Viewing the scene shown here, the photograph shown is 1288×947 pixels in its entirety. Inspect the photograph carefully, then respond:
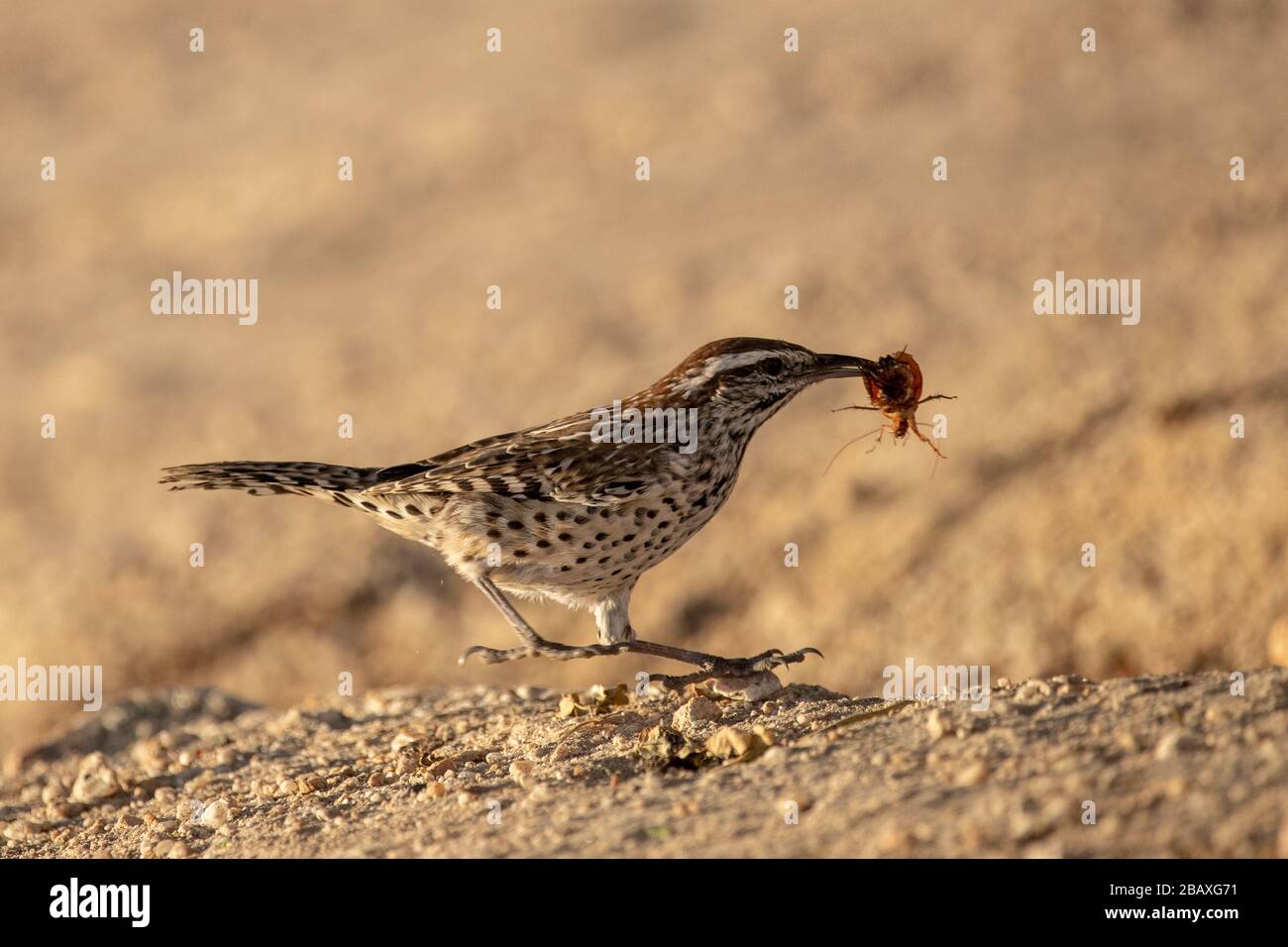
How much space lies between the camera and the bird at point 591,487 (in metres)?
6.26

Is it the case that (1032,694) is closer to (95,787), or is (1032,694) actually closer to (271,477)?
(271,477)

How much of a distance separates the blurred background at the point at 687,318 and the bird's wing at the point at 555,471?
280 centimetres

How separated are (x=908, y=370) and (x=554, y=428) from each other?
1.55 meters

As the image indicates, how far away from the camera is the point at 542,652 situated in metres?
6.30

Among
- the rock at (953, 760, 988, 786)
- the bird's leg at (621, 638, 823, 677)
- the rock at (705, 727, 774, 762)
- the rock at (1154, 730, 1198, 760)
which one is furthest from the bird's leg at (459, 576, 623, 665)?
the rock at (1154, 730, 1198, 760)

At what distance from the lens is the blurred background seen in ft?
32.5

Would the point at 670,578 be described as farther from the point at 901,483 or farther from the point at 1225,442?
the point at 1225,442

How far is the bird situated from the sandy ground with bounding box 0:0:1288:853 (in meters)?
1.00

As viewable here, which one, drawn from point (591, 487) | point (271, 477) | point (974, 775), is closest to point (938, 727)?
point (974, 775)

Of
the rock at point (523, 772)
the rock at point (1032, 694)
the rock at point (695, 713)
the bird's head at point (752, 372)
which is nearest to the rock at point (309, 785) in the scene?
the rock at point (523, 772)

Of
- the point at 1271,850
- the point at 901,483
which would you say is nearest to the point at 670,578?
the point at 901,483

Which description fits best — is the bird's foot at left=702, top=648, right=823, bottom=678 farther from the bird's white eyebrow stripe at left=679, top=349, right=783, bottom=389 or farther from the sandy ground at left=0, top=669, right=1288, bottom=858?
the bird's white eyebrow stripe at left=679, top=349, right=783, bottom=389

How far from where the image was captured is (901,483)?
10.5 meters

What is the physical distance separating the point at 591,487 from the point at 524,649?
713 millimetres
